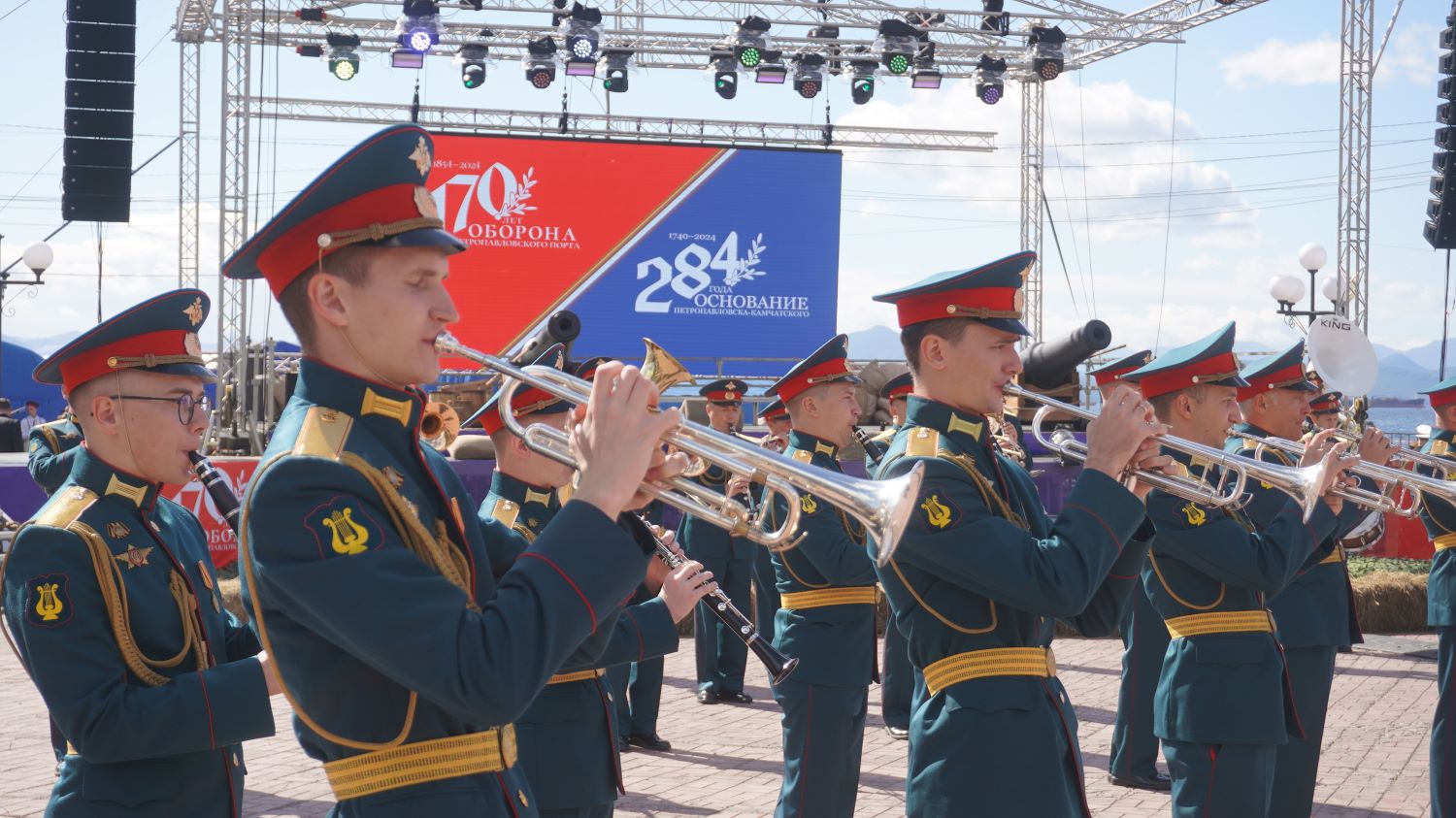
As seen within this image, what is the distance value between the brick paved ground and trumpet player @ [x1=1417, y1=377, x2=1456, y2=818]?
887 mm

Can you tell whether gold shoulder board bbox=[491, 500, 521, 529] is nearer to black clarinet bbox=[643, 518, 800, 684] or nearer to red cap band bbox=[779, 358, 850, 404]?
black clarinet bbox=[643, 518, 800, 684]

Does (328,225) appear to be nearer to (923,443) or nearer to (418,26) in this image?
(923,443)

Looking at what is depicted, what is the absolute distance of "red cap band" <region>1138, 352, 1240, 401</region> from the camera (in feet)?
18.4

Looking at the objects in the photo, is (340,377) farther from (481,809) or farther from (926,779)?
(926,779)

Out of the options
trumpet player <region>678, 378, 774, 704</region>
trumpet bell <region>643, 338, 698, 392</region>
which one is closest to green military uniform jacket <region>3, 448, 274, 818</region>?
trumpet bell <region>643, 338, 698, 392</region>

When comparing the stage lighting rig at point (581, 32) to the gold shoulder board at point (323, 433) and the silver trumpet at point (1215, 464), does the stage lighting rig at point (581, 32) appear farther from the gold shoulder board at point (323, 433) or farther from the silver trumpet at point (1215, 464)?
the gold shoulder board at point (323, 433)

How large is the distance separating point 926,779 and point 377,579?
218cm

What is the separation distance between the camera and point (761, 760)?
8.91 m

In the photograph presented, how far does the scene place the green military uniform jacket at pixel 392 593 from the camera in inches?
86.4

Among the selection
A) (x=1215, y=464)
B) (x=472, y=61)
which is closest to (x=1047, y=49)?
(x=472, y=61)

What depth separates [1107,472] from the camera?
3.76 m

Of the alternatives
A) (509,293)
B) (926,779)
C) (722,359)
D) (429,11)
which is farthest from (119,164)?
(926,779)

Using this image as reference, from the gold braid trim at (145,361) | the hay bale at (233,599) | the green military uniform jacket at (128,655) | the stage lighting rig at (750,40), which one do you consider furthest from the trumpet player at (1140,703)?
the stage lighting rig at (750,40)

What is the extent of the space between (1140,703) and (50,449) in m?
7.76
